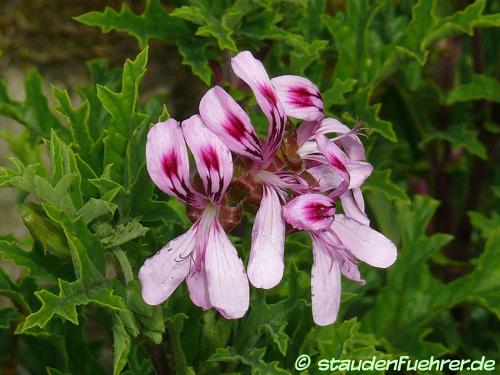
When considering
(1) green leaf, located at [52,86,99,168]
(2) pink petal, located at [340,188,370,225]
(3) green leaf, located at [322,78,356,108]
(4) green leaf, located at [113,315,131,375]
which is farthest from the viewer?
(3) green leaf, located at [322,78,356,108]

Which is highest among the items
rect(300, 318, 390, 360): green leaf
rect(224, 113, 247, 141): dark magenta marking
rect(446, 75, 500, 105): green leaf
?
rect(224, 113, 247, 141): dark magenta marking

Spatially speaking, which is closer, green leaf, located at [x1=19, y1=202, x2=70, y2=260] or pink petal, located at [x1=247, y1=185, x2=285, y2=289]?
pink petal, located at [x1=247, y1=185, x2=285, y2=289]

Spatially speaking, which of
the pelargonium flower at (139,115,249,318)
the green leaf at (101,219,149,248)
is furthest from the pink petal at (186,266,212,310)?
the green leaf at (101,219,149,248)

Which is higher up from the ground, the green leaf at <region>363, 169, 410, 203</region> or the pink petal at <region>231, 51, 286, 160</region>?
the pink petal at <region>231, 51, 286, 160</region>

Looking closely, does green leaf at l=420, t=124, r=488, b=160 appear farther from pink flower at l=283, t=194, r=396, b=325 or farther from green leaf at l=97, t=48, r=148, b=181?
green leaf at l=97, t=48, r=148, b=181

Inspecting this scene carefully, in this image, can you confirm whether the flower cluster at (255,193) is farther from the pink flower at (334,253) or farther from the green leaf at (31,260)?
the green leaf at (31,260)

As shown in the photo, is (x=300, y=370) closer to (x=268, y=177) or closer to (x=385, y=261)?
(x=385, y=261)

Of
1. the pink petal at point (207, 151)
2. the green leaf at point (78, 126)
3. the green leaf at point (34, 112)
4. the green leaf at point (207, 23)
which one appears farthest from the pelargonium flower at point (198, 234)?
the green leaf at point (34, 112)
